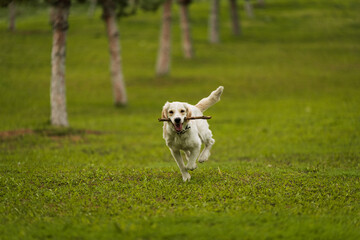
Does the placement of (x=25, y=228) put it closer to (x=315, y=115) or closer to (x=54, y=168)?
(x=54, y=168)

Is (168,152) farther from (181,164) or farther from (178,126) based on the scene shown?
(178,126)

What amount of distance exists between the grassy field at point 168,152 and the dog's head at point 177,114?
3.90ft

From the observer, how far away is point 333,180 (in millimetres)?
9555

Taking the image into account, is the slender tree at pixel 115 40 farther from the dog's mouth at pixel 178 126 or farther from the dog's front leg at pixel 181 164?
the dog's mouth at pixel 178 126

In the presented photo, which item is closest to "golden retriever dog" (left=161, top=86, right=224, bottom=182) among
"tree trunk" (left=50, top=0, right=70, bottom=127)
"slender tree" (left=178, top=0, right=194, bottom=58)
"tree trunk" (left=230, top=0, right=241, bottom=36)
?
"tree trunk" (left=50, top=0, right=70, bottom=127)

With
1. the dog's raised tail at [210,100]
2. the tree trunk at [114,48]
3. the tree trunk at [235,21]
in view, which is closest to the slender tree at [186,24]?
the tree trunk at [235,21]

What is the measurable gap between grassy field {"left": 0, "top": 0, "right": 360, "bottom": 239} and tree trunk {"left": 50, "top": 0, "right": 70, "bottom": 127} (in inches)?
34.0

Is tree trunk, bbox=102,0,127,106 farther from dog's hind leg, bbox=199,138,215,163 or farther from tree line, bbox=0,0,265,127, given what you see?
dog's hind leg, bbox=199,138,215,163

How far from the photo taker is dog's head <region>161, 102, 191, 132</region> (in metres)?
7.92

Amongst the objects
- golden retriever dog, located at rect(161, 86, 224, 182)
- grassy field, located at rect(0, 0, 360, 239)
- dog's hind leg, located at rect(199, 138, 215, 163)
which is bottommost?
grassy field, located at rect(0, 0, 360, 239)

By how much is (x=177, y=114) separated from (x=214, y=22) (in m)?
39.1

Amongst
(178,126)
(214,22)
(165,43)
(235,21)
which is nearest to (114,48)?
(165,43)

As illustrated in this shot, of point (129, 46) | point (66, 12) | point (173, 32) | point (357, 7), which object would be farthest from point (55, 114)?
point (357, 7)

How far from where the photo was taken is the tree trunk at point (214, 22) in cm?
4522
